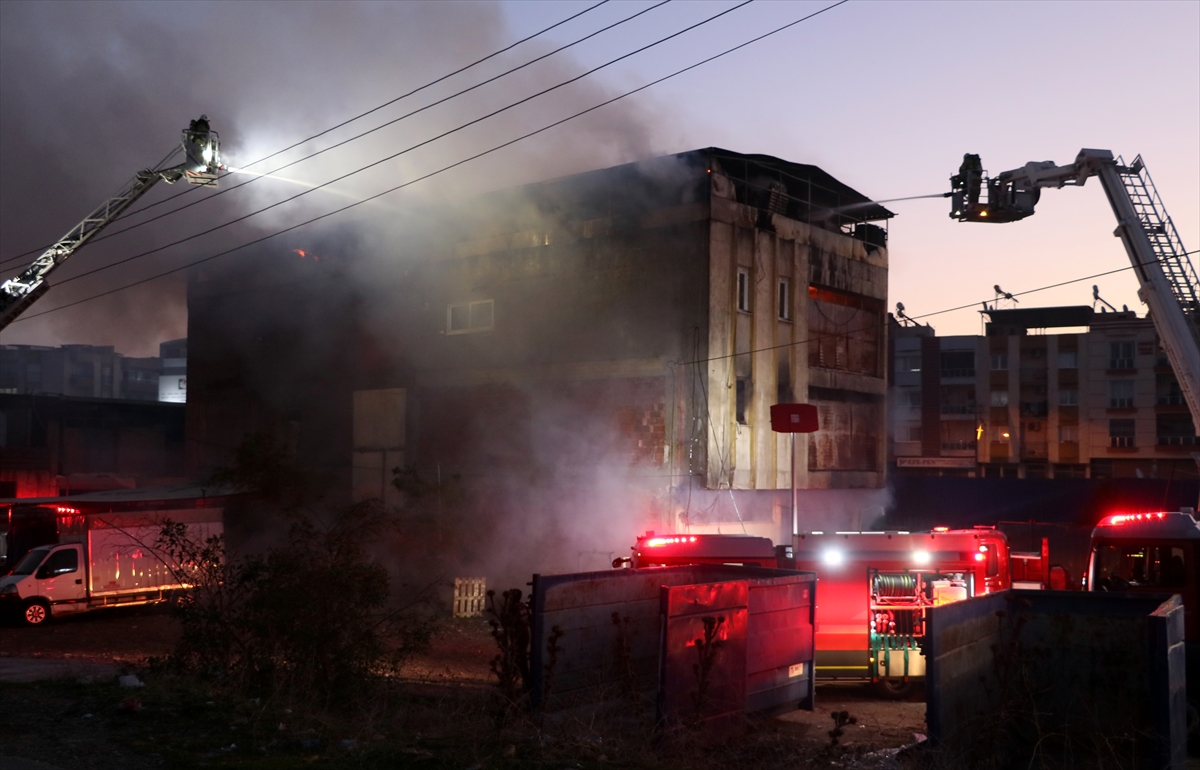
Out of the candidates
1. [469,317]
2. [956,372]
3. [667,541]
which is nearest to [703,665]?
[667,541]

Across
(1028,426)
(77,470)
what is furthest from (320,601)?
(1028,426)

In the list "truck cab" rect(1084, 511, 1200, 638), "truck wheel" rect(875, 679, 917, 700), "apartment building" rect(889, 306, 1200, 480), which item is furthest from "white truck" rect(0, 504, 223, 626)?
"apartment building" rect(889, 306, 1200, 480)

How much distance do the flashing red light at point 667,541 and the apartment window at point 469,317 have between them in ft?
46.4

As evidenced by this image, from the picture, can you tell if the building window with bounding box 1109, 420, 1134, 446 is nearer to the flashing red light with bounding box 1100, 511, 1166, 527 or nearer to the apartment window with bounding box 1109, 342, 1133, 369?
the apartment window with bounding box 1109, 342, 1133, 369

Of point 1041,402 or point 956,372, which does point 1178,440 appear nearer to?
point 1041,402

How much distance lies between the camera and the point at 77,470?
135 ft

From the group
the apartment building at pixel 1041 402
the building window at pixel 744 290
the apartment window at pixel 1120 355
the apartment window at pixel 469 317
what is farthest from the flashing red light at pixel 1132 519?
the apartment window at pixel 1120 355

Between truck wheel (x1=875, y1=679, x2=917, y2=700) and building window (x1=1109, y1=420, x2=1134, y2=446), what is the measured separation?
4995cm

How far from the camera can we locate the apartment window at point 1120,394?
55.5m

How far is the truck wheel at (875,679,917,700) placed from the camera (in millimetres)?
12266

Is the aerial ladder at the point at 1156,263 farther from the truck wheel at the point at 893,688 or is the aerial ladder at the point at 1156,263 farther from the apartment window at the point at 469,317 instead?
the apartment window at the point at 469,317

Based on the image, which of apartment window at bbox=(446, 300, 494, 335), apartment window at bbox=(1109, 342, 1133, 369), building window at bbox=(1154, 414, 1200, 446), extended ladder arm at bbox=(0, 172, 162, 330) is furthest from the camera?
apartment window at bbox=(1109, 342, 1133, 369)

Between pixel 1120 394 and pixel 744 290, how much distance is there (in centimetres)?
4131

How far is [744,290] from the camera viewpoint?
78.1 feet
